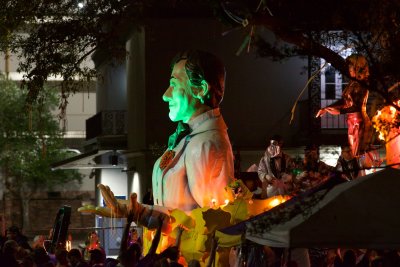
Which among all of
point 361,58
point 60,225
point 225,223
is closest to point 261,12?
point 361,58

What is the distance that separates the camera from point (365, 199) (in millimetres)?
9680

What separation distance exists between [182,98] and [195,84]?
293 mm

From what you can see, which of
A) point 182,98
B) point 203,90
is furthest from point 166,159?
point 203,90

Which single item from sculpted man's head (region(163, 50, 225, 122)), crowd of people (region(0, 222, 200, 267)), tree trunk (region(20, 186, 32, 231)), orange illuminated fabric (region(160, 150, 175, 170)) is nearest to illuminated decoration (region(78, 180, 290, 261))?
crowd of people (region(0, 222, 200, 267))

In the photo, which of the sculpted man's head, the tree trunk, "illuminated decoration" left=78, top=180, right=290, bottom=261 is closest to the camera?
Answer: "illuminated decoration" left=78, top=180, right=290, bottom=261

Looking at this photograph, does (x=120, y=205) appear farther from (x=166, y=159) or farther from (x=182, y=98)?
(x=182, y=98)

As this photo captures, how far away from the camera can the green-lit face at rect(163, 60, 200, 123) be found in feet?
50.1

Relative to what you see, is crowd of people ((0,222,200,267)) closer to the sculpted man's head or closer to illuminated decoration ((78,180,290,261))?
illuminated decoration ((78,180,290,261))

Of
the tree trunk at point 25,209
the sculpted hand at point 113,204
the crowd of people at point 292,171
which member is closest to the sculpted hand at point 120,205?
the sculpted hand at point 113,204

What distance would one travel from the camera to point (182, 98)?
603 inches

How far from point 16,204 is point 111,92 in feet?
42.7

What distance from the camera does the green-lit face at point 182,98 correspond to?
601 inches

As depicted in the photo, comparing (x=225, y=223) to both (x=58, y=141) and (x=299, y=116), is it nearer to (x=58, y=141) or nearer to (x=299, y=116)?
(x=299, y=116)

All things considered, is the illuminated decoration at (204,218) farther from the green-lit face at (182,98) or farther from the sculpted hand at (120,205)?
the green-lit face at (182,98)
